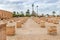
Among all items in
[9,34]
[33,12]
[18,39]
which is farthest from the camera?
[33,12]

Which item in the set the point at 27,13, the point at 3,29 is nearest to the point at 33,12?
the point at 27,13

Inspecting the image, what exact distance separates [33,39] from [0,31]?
22.3ft

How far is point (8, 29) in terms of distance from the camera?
11.8m

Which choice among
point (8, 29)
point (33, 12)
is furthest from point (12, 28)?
point (33, 12)

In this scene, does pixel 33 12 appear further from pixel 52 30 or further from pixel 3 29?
pixel 3 29

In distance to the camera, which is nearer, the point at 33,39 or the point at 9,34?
the point at 33,39

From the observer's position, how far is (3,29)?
277 cm

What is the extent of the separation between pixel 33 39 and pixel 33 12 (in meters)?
115

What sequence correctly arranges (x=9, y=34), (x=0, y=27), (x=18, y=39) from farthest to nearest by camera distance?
(x=9, y=34) < (x=18, y=39) < (x=0, y=27)

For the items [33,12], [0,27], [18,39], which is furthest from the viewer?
[33,12]

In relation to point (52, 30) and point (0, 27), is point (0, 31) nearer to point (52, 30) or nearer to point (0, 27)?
point (0, 27)

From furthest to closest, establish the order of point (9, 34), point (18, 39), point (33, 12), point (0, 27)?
point (33, 12) < point (9, 34) < point (18, 39) < point (0, 27)

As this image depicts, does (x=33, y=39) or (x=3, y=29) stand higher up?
(x=3, y=29)

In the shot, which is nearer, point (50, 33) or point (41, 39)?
point (41, 39)
